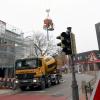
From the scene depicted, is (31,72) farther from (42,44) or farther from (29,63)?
(42,44)

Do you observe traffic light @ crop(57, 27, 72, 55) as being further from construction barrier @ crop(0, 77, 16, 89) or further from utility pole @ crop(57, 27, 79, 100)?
construction barrier @ crop(0, 77, 16, 89)

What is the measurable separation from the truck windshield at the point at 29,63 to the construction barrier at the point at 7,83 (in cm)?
173

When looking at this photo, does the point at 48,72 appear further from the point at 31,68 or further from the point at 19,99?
the point at 19,99

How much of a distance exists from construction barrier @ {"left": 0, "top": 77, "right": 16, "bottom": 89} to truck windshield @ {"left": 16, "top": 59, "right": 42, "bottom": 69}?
1.73 meters

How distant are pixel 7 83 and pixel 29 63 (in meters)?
3.96

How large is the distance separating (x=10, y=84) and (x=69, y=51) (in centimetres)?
1929

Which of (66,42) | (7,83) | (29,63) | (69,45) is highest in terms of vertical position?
(29,63)

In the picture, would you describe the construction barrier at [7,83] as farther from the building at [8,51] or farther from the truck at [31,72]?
the building at [8,51]

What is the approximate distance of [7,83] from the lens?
30.5 m

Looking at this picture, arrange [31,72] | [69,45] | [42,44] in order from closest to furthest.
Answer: [69,45] → [31,72] → [42,44]

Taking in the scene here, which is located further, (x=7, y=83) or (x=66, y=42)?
(x=7, y=83)

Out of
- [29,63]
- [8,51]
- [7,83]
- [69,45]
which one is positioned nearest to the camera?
[69,45]

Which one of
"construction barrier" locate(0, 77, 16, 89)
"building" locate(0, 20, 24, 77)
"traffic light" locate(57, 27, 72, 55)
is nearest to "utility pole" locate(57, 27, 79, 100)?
"traffic light" locate(57, 27, 72, 55)

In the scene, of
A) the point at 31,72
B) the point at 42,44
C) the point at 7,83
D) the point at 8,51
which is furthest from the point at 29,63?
the point at 42,44
